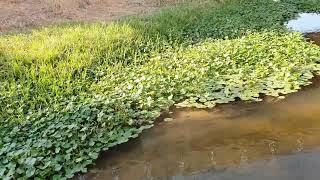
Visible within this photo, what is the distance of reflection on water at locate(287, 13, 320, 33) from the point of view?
42.3ft

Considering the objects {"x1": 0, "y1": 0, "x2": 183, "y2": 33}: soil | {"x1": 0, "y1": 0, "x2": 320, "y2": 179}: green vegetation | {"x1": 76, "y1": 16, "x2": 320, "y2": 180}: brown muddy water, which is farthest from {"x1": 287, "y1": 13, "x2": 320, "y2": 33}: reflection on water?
{"x1": 76, "y1": 16, "x2": 320, "y2": 180}: brown muddy water

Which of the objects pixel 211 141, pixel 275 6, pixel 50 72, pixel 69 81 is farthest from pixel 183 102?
pixel 275 6

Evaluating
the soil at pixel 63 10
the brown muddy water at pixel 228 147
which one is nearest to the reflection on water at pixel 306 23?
the soil at pixel 63 10

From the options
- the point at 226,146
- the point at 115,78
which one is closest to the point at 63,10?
the point at 115,78

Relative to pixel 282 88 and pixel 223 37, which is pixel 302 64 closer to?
pixel 282 88

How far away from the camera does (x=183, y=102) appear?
23.2 ft

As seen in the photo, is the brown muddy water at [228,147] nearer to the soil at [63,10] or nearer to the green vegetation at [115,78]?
the green vegetation at [115,78]

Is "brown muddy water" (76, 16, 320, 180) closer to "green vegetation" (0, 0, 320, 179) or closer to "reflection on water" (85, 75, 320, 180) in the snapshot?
"reflection on water" (85, 75, 320, 180)

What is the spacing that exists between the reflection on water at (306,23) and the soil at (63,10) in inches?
196

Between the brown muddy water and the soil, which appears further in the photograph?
the soil

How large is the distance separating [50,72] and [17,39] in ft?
8.16

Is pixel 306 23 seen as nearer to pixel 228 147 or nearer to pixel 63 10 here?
pixel 63 10

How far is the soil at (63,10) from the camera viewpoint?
13258 millimetres

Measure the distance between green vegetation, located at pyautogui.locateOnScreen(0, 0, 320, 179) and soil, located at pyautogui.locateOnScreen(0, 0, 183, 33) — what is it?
2.63 meters
